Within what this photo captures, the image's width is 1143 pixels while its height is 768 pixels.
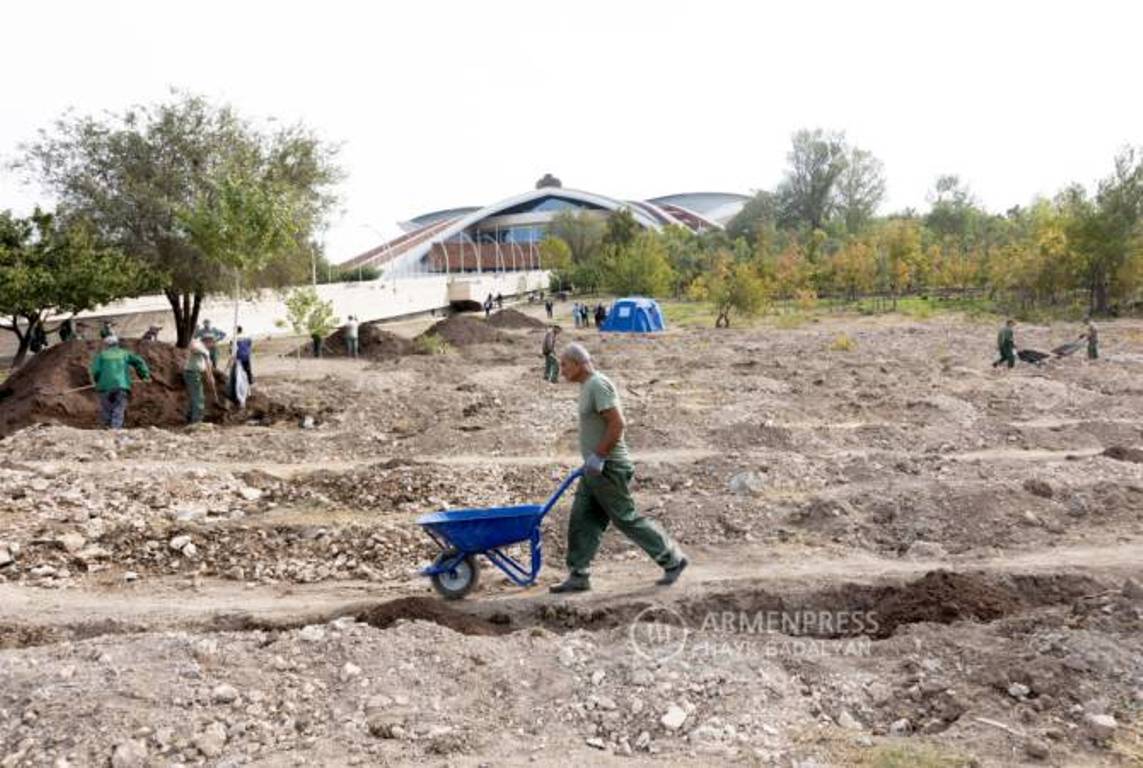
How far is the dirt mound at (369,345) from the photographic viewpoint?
86.7ft

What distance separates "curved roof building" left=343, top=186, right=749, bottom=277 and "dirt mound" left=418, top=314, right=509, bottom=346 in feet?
179

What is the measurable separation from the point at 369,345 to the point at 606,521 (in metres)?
22.0

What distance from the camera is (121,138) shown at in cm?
2358

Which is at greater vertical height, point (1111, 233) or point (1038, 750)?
point (1111, 233)

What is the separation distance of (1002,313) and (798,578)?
3654 cm

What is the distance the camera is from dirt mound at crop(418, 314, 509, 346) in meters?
29.7

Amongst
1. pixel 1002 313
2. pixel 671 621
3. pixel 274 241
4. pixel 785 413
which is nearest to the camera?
pixel 671 621

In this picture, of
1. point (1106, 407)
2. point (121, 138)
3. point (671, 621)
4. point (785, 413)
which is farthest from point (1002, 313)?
point (671, 621)

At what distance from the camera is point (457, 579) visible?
6168 mm

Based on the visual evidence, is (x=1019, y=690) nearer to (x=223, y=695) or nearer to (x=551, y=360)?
(x=223, y=695)

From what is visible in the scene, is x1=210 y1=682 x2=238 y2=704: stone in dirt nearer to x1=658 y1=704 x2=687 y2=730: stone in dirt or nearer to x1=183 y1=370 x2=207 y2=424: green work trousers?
x1=658 y1=704 x2=687 y2=730: stone in dirt

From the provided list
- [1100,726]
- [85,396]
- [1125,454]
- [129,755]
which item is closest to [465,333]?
[85,396]

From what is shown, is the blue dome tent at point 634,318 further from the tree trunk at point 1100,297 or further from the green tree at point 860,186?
the green tree at point 860,186

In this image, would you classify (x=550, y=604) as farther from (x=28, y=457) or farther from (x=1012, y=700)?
(x=28, y=457)
